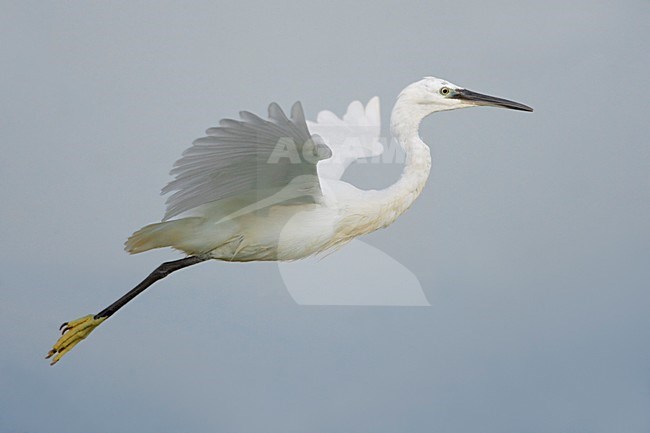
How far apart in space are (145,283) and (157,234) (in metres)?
0.55

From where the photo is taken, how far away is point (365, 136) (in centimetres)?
555

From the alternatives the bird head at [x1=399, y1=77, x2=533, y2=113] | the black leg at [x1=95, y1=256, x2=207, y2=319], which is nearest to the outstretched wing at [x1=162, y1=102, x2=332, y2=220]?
the black leg at [x1=95, y1=256, x2=207, y2=319]

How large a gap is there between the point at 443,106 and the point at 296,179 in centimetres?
101

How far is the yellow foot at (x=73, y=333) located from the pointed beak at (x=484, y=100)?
2304 millimetres

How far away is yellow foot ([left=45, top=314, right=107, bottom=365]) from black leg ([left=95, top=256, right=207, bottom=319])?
5cm

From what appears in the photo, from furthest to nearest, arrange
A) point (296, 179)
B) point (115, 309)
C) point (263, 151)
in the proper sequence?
point (115, 309) → point (296, 179) → point (263, 151)

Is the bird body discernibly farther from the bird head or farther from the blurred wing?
the blurred wing

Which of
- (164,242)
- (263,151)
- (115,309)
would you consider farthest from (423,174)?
(115,309)

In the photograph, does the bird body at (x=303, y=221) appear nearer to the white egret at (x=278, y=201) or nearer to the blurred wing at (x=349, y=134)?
the white egret at (x=278, y=201)

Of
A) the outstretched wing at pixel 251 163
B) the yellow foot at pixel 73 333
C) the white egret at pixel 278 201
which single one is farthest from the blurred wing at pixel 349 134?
the yellow foot at pixel 73 333

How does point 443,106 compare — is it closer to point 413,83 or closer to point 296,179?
point 413,83

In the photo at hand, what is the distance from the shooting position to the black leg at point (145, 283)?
17.6 feet

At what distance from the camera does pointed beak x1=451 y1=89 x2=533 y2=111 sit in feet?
17.3

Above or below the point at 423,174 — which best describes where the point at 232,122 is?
above
